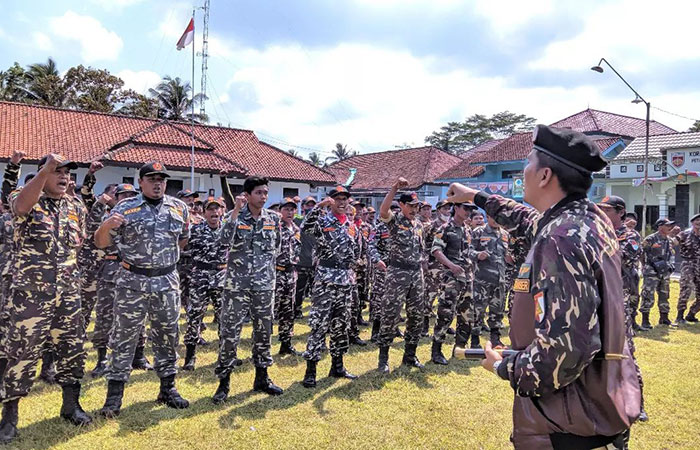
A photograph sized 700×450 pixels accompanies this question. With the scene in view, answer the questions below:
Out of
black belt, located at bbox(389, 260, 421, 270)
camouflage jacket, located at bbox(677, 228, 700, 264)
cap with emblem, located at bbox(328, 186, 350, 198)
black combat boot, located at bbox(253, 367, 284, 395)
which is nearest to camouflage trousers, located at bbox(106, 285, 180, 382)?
black combat boot, located at bbox(253, 367, 284, 395)

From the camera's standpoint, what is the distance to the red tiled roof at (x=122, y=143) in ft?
66.0

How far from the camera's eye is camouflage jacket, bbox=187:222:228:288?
657cm

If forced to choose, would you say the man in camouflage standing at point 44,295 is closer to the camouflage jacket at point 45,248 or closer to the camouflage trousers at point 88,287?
the camouflage jacket at point 45,248

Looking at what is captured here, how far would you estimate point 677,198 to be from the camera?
1059 inches

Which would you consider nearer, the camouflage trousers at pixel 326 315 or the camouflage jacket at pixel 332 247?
the camouflage trousers at pixel 326 315

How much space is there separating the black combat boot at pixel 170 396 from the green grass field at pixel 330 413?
8 centimetres

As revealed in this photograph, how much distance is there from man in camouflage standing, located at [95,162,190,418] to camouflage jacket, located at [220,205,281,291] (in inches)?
23.0

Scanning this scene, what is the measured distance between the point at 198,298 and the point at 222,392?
1.67 m

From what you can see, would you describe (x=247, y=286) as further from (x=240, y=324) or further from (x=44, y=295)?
(x=44, y=295)

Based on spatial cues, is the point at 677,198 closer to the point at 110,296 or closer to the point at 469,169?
the point at 469,169

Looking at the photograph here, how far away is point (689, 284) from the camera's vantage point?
10.2m

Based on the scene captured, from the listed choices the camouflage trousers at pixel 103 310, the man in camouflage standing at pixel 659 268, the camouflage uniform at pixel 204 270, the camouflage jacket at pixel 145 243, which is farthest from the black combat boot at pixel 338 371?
the man in camouflage standing at pixel 659 268

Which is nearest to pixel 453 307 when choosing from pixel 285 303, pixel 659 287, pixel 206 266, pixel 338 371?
pixel 338 371

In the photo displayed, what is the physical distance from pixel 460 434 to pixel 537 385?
3059mm
